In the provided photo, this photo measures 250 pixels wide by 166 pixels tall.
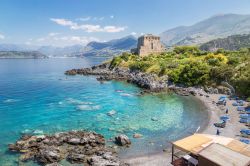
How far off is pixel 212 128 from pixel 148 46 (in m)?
130

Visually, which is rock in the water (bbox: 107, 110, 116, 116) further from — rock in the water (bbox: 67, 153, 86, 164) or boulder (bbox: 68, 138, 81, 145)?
rock in the water (bbox: 67, 153, 86, 164)

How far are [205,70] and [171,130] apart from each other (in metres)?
46.7

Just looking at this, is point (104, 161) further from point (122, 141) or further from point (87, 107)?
point (87, 107)

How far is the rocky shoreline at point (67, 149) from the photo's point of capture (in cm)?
3030

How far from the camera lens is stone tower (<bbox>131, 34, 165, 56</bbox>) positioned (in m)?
162

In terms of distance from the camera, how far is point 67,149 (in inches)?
1339

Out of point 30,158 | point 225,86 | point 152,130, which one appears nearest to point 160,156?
point 152,130

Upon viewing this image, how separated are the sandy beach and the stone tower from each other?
96.1 m

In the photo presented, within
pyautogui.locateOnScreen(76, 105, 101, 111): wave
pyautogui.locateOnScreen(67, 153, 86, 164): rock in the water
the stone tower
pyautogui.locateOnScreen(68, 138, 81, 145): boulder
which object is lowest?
pyautogui.locateOnScreen(67, 153, 86, 164): rock in the water

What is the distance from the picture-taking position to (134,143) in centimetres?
3731

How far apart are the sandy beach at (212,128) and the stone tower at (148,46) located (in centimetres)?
9614

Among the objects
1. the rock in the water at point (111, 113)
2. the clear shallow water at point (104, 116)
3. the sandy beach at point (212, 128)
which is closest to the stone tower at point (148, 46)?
the clear shallow water at point (104, 116)

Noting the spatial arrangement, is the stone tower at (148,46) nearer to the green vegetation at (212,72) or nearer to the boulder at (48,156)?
the green vegetation at (212,72)

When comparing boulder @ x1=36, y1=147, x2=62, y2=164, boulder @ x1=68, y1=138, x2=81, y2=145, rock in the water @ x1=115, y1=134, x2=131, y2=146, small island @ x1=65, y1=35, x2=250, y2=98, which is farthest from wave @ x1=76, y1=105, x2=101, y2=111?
small island @ x1=65, y1=35, x2=250, y2=98
